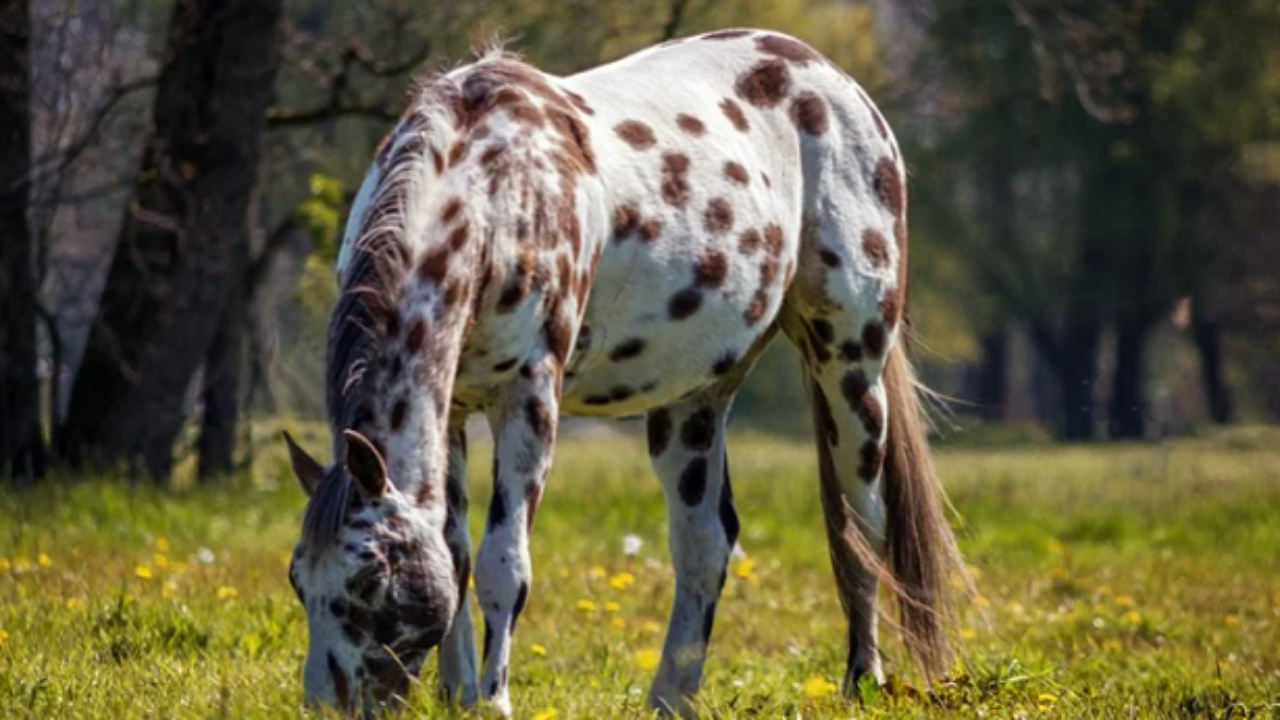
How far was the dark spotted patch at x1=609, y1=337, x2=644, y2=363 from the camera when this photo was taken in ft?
20.9

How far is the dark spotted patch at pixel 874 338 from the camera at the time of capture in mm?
7395

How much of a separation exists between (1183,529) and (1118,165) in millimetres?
28845

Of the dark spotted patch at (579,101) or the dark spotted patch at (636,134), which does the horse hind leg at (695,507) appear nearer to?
the dark spotted patch at (636,134)

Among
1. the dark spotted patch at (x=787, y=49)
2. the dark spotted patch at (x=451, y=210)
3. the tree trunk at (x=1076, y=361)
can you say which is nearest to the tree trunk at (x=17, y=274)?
the dark spotted patch at (x=787, y=49)

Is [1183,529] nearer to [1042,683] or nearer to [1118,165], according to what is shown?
[1042,683]

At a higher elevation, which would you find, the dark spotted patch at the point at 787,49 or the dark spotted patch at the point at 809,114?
the dark spotted patch at the point at 787,49

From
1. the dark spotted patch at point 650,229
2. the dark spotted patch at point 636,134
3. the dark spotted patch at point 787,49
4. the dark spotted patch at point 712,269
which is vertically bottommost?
the dark spotted patch at point 712,269

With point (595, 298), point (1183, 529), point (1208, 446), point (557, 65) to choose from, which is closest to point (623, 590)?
point (595, 298)

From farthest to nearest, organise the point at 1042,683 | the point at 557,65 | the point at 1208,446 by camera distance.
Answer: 1. the point at 1208,446
2. the point at 557,65
3. the point at 1042,683

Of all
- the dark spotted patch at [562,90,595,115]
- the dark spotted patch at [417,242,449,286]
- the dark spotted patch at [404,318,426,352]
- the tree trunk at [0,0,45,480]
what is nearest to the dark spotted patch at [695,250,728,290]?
the dark spotted patch at [562,90,595,115]

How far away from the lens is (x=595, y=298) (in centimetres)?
626

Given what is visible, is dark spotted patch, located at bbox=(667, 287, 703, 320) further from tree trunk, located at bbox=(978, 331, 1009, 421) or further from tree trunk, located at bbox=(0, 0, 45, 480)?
tree trunk, located at bbox=(978, 331, 1009, 421)

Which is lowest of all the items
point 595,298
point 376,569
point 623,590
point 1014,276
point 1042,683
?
point 1014,276

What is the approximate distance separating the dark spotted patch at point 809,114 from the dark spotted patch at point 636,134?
969mm
